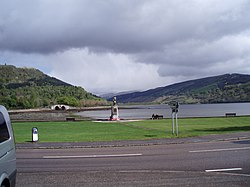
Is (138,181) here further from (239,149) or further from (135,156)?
(239,149)

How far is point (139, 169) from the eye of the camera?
33.9 feet

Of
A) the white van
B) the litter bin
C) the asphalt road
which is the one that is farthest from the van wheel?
the litter bin

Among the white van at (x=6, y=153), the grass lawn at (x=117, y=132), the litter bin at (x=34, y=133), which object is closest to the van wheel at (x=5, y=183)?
the white van at (x=6, y=153)

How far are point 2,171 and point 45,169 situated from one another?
5.12m

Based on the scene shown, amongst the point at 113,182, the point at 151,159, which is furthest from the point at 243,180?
the point at 151,159

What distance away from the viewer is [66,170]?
34.3 feet

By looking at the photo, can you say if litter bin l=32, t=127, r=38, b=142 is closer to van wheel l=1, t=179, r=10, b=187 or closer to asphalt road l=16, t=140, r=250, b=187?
asphalt road l=16, t=140, r=250, b=187

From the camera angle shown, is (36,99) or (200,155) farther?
(36,99)

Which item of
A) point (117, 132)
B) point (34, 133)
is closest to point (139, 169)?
point (34, 133)

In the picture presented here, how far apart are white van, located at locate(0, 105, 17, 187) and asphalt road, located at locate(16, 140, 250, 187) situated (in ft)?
7.15

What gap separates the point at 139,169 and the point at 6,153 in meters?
5.21

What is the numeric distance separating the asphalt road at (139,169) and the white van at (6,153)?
2.18m

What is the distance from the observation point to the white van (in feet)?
19.0

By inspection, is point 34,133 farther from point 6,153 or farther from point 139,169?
point 6,153
